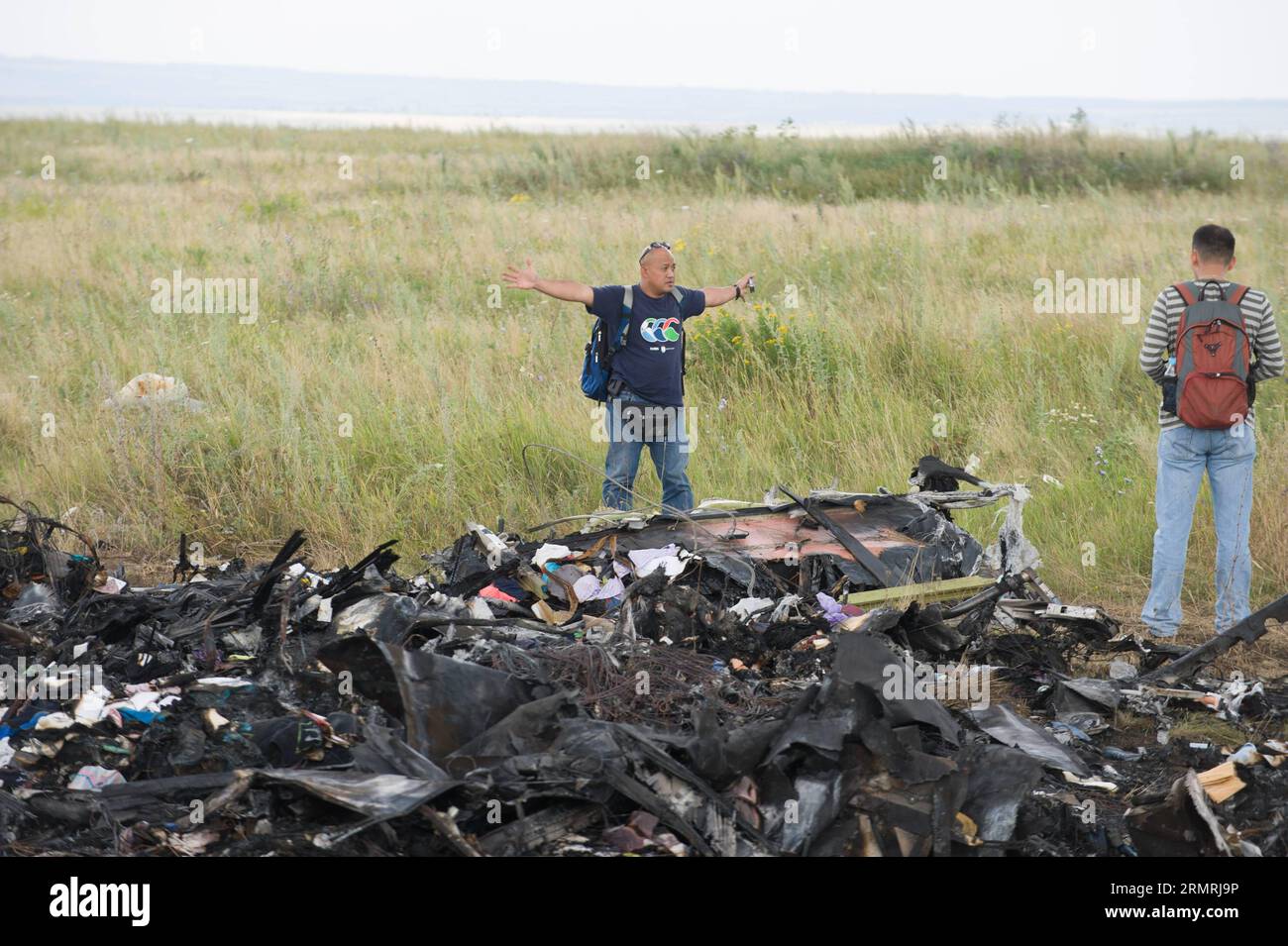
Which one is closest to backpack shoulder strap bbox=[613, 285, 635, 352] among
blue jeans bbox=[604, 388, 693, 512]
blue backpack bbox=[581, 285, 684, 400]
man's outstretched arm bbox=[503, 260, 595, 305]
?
blue backpack bbox=[581, 285, 684, 400]

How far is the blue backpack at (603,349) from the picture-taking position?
6.47 meters

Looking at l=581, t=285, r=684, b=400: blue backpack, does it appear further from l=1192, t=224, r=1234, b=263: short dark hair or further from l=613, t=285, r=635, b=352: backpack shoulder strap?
l=1192, t=224, r=1234, b=263: short dark hair

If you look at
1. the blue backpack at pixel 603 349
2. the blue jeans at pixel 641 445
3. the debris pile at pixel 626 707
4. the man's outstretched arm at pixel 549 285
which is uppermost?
the man's outstretched arm at pixel 549 285

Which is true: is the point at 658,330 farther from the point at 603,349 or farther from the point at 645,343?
the point at 603,349

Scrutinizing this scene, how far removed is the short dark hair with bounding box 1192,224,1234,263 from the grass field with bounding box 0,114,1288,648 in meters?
1.96

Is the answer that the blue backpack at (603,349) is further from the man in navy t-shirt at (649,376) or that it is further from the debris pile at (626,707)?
the debris pile at (626,707)

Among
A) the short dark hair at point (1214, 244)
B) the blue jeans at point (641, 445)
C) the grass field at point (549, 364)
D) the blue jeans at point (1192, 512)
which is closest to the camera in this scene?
the short dark hair at point (1214, 244)

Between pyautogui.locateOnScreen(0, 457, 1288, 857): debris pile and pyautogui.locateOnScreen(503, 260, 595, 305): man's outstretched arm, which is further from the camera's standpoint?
pyautogui.locateOnScreen(503, 260, 595, 305): man's outstretched arm

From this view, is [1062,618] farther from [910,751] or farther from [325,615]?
[325,615]

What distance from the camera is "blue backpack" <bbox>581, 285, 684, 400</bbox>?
6.47 m

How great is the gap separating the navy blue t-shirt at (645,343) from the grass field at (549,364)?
1104 mm

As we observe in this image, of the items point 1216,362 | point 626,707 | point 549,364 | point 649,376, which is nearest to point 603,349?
point 649,376

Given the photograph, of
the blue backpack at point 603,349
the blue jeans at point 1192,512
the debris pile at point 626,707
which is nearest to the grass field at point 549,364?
the blue jeans at point 1192,512
